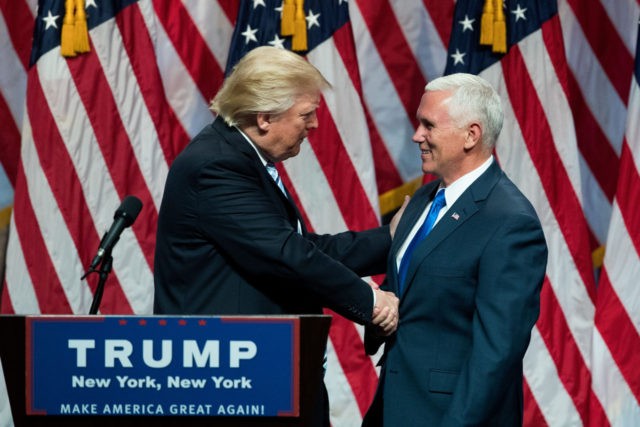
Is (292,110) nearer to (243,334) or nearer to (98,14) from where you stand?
(243,334)

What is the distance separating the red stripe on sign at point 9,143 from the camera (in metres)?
4.95

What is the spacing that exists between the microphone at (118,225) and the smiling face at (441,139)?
912 mm

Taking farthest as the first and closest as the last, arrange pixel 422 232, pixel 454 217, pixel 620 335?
pixel 620 335 < pixel 422 232 < pixel 454 217

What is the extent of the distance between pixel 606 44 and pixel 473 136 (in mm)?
Answer: 2827

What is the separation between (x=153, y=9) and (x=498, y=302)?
9.20 ft

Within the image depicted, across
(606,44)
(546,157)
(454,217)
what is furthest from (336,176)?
(454,217)

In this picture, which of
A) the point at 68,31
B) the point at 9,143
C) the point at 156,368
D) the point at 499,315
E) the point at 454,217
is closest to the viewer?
the point at 156,368

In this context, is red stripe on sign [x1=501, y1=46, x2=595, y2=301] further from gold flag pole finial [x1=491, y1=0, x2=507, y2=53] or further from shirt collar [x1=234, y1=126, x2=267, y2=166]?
shirt collar [x1=234, y1=126, x2=267, y2=166]

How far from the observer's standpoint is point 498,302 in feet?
7.84

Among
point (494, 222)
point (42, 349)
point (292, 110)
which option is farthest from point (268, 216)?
point (42, 349)

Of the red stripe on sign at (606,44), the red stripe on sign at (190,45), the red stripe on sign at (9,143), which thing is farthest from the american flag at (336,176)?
the red stripe on sign at (606,44)

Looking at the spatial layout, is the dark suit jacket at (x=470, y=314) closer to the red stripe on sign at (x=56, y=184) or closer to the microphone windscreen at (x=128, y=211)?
the microphone windscreen at (x=128, y=211)

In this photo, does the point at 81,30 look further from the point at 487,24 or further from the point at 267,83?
the point at 267,83

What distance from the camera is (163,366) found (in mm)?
2133
